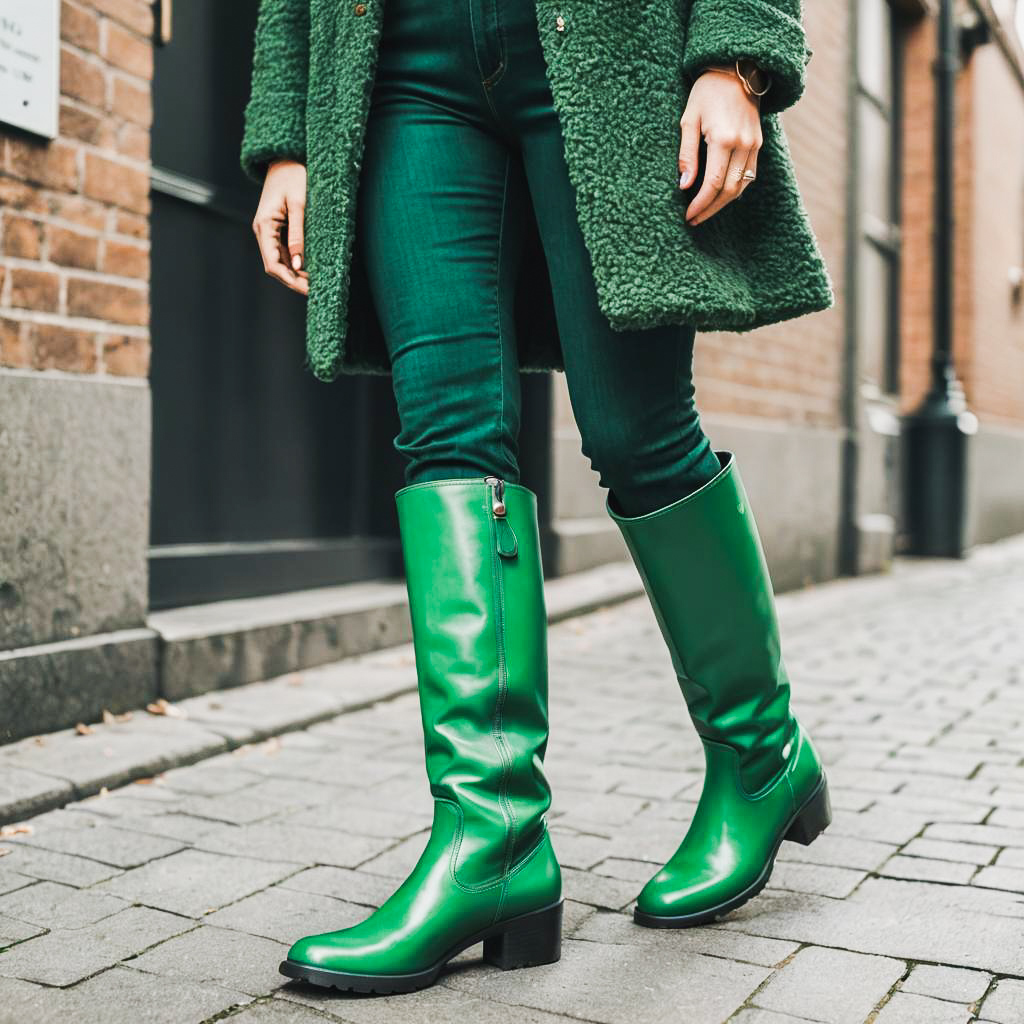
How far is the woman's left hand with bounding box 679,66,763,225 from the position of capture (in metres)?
1.58

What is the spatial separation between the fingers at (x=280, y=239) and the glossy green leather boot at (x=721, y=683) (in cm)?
57

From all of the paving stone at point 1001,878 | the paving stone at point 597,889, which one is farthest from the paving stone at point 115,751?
the paving stone at point 1001,878

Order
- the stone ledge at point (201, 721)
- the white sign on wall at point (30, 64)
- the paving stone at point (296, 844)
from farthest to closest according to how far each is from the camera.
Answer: the white sign on wall at point (30, 64)
the stone ledge at point (201, 721)
the paving stone at point (296, 844)

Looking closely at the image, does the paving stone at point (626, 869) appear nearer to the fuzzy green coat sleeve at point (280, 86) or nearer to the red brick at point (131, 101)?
the fuzzy green coat sleeve at point (280, 86)

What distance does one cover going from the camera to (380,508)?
4.85m

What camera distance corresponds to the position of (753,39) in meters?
1.56

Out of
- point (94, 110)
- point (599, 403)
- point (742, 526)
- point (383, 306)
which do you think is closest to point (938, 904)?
point (742, 526)

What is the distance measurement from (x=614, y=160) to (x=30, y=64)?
6.00 ft

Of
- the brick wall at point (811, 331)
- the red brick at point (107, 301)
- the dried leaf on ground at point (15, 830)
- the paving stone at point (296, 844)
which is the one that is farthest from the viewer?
the brick wall at point (811, 331)

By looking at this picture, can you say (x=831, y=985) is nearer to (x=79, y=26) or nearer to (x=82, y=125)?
(x=82, y=125)

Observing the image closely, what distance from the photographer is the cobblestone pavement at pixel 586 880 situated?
5.15ft

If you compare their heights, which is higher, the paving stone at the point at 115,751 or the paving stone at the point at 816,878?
the paving stone at the point at 115,751

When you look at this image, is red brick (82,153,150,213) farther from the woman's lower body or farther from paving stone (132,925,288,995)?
paving stone (132,925,288,995)

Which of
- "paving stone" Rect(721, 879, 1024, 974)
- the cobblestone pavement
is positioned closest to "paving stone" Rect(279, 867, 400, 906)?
the cobblestone pavement
